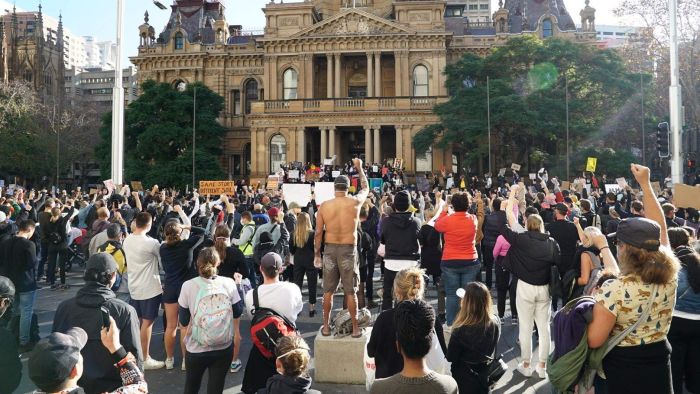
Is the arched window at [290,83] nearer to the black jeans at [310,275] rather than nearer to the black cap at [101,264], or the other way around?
the black jeans at [310,275]

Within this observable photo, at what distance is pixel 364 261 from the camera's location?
1005 cm

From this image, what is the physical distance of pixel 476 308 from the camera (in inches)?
174

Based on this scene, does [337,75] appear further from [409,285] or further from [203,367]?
[409,285]

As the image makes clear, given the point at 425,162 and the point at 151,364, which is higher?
the point at 425,162

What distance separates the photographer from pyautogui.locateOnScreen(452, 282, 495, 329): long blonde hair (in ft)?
14.5

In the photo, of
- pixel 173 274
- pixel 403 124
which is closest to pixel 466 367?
pixel 173 274

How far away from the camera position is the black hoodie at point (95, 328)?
4320 mm

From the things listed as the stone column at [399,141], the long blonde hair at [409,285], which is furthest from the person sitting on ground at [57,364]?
the stone column at [399,141]

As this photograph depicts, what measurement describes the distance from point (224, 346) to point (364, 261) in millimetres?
5013

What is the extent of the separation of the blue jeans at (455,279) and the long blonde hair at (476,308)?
351cm

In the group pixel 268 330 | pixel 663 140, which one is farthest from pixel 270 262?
pixel 663 140

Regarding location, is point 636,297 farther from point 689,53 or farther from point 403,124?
point 403,124

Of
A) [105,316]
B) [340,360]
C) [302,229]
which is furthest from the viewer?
[302,229]

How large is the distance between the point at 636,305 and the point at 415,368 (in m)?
1.51
